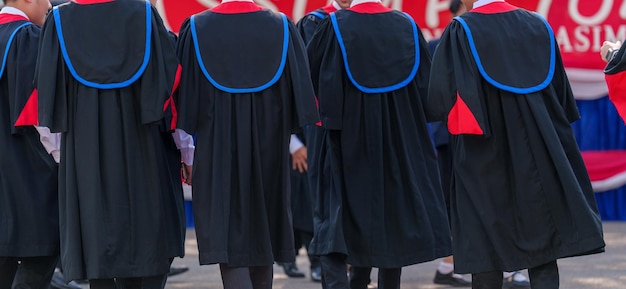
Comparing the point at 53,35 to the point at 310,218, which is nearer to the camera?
the point at 53,35

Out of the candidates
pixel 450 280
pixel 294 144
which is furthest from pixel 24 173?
pixel 450 280

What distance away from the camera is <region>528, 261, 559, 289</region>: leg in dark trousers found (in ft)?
16.7

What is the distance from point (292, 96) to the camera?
5.29 m

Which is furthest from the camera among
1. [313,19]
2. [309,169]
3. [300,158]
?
[300,158]

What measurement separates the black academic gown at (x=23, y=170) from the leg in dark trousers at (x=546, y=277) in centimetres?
228

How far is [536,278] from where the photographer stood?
5.14 m

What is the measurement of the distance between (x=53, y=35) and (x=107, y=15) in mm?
259

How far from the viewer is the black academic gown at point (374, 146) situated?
19.0ft

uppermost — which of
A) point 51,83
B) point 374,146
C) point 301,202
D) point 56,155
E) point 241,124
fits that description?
point 51,83

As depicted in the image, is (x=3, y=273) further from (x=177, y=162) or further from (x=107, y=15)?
(x=107, y=15)

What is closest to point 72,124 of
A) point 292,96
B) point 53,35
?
point 53,35

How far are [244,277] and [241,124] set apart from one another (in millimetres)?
691

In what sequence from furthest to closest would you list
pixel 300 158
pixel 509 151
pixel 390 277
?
pixel 300 158, pixel 390 277, pixel 509 151

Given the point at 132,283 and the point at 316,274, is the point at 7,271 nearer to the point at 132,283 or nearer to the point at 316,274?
the point at 132,283
